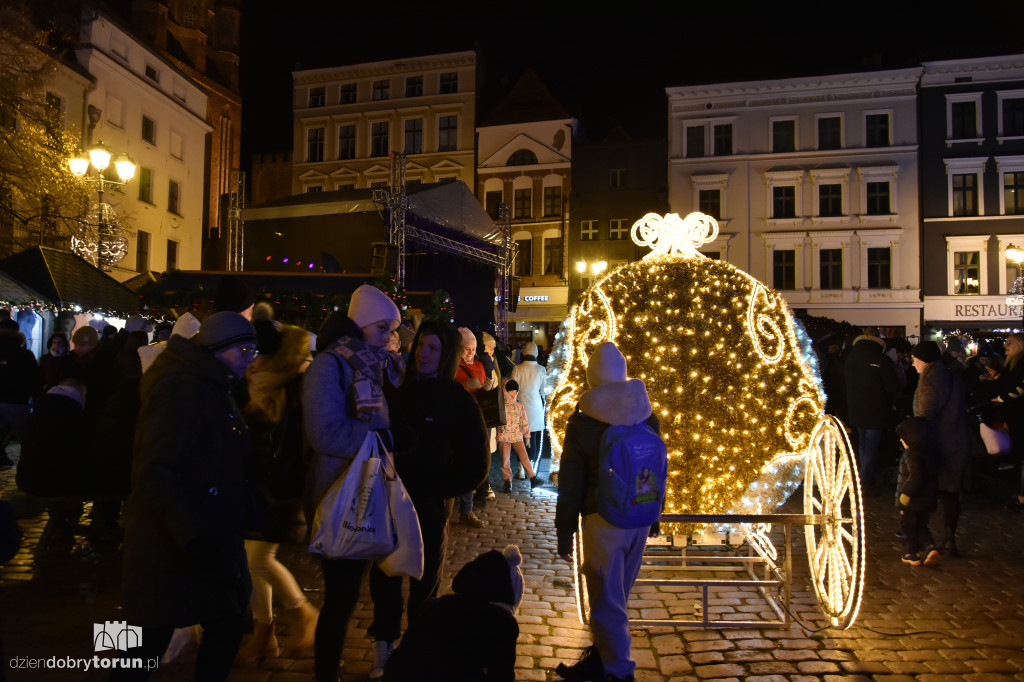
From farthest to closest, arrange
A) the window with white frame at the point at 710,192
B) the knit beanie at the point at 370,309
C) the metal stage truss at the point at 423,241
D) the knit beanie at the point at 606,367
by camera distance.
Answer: the window with white frame at the point at 710,192 < the metal stage truss at the point at 423,241 < the knit beanie at the point at 606,367 < the knit beanie at the point at 370,309

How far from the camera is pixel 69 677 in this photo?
3.51 meters

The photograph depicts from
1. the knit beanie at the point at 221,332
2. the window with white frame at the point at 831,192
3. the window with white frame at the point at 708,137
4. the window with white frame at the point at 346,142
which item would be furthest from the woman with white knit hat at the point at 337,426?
the window with white frame at the point at 346,142

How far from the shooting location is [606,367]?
3.54m

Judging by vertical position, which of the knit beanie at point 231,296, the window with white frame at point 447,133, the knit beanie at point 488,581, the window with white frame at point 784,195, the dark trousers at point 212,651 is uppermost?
the window with white frame at point 447,133

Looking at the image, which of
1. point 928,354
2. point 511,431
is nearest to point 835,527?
point 928,354

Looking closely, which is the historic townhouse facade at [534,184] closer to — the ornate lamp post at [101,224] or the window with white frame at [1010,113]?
the window with white frame at [1010,113]

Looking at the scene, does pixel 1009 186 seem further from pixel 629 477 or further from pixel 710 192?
pixel 629 477

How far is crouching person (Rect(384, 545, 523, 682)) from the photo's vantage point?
218cm

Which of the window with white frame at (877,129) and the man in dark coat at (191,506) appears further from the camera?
the window with white frame at (877,129)

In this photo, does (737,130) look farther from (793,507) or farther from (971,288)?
(793,507)

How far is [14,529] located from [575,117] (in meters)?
35.0

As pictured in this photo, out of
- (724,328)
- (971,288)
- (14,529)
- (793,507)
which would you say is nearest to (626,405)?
(724,328)

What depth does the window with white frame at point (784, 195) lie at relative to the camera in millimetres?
32031

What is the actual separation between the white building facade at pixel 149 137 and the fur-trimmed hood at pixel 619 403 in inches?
934
